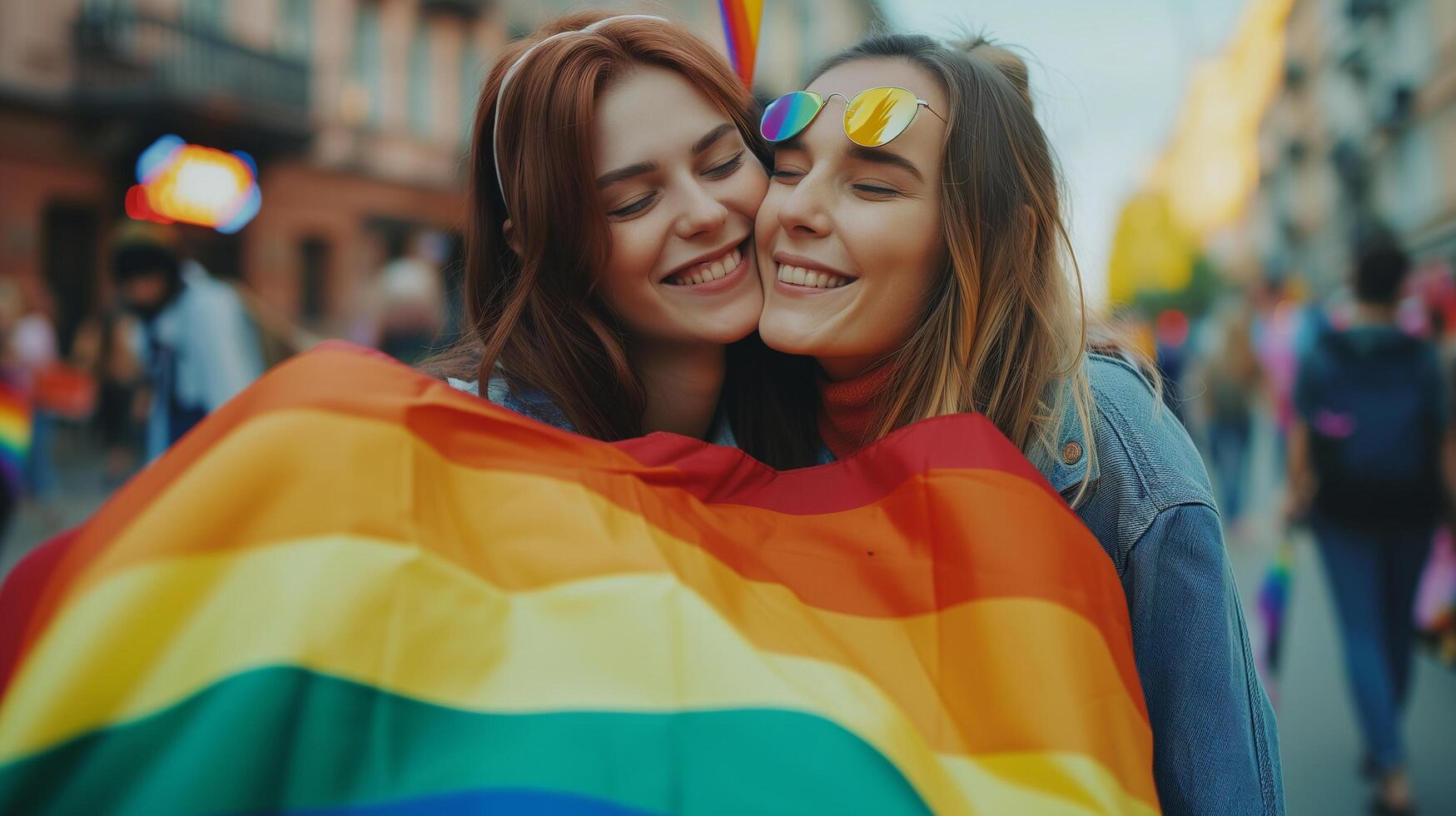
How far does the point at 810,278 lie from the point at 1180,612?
3.15ft

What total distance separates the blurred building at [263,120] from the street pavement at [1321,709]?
7573mm

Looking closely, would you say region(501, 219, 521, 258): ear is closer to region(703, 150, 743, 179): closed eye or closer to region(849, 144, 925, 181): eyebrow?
region(703, 150, 743, 179): closed eye

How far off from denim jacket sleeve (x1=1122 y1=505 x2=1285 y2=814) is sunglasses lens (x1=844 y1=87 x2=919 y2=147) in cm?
87

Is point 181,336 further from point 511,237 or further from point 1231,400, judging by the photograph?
point 1231,400

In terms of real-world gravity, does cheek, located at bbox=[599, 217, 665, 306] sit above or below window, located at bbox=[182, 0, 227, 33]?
above

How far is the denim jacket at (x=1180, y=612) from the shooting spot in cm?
170

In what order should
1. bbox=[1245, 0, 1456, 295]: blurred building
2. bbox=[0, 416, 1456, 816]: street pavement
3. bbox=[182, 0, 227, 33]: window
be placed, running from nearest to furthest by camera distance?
bbox=[0, 416, 1456, 816]: street pavement < bbox=[182, 0, 227, 33]: window < bbox=[1245, 0, 1456, 295]: blurred building

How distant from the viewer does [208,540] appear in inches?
52.1

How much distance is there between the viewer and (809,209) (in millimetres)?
2221

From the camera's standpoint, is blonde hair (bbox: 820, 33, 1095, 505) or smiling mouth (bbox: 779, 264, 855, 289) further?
smiling mouth (bbox: 779, 264, 855, 289)

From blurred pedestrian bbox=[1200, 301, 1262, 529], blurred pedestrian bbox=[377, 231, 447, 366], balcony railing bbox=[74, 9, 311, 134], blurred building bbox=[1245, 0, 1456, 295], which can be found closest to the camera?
blurred pedestrian bbox=[377, 231, 447, 366]

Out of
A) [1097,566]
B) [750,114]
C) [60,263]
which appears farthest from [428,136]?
[1097,566]

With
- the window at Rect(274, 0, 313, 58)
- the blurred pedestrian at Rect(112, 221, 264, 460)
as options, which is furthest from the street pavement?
the window at Rect(274, 0, 313, 58)

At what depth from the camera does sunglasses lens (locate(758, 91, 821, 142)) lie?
223 cm
